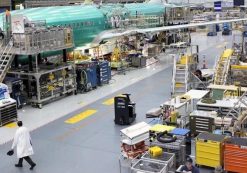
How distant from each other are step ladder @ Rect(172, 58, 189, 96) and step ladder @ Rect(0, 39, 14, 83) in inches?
354

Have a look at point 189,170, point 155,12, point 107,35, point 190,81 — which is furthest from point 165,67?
point 189,170

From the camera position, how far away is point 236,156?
38.5 feet

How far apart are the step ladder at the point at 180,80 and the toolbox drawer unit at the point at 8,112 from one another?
8.59 meters

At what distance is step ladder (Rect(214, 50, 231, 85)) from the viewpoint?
21.5 metres

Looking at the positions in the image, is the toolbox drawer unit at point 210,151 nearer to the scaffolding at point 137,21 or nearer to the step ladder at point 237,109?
the step ladder at point 237,109

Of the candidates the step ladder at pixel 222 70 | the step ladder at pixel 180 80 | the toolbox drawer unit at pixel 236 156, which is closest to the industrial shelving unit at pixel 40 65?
the step ladder at pixel 180 80

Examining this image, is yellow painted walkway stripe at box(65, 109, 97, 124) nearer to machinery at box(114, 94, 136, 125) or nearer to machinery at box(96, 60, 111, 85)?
machinery at box(114, 94, 136, 125)

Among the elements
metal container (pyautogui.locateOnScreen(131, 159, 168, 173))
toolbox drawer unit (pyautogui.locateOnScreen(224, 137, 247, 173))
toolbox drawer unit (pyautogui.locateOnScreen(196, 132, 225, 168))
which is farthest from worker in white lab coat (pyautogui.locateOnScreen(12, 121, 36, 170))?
toolbox drawer unit (pyautogui.locateOnScreen(224, 137, 247, 173))

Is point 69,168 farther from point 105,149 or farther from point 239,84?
point 239,84

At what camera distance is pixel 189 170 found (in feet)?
34.0

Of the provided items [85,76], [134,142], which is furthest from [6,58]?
[134,142]

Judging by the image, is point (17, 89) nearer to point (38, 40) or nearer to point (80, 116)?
point (38, 40)

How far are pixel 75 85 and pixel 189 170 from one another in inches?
541

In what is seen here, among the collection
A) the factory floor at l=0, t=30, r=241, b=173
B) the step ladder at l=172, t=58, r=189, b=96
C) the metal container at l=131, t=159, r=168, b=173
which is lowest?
the factory floor at l=0, t=30, r=241, b=173
